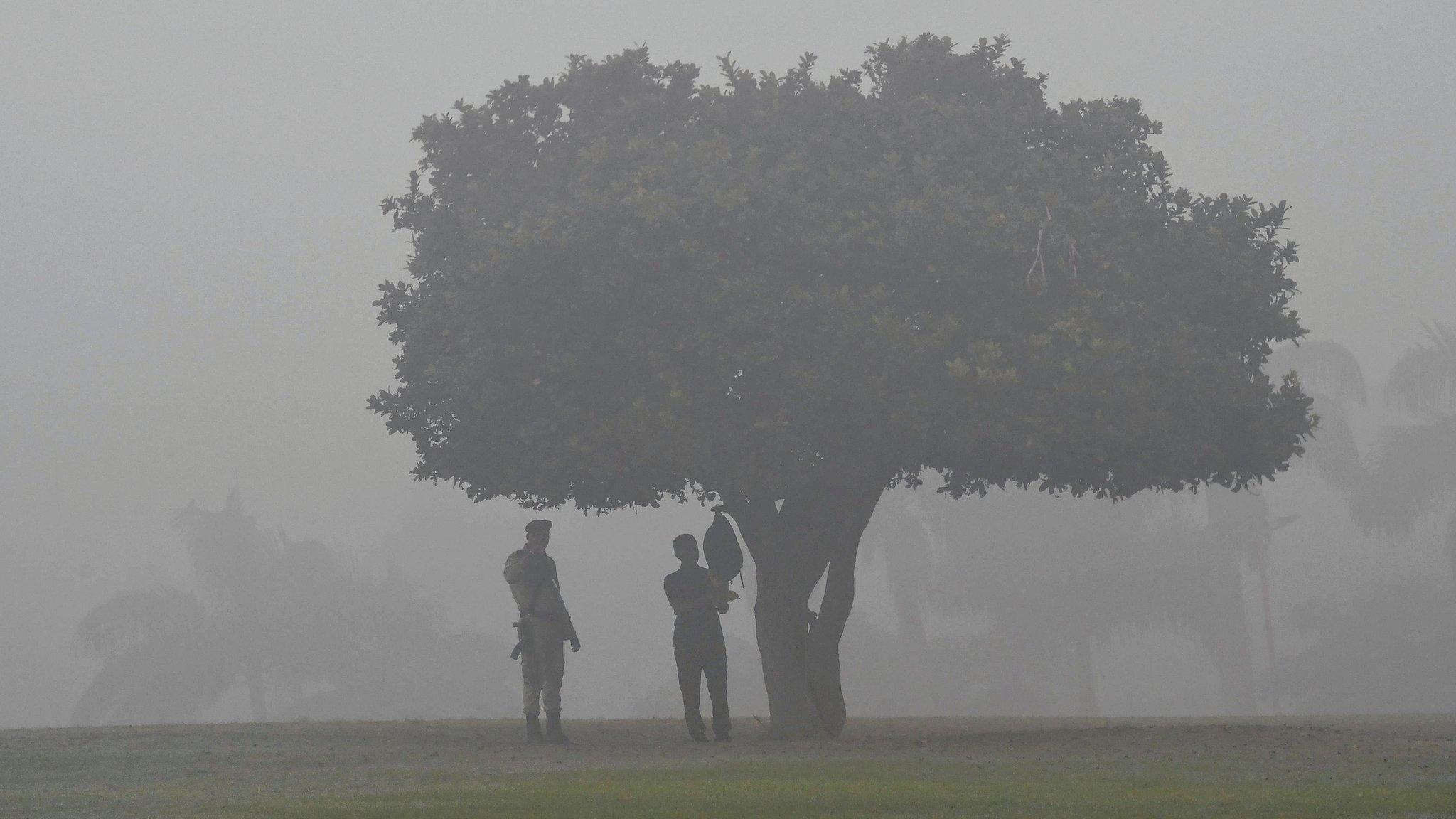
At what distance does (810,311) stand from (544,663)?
17.4ft

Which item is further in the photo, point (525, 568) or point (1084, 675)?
point (1084, 675)

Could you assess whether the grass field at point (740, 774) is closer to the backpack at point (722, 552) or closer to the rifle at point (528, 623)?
the rifle at point (528, 623)

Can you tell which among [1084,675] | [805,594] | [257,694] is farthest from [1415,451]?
[257,694]

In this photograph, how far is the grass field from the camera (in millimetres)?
9594

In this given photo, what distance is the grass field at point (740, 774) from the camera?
31.5 ft

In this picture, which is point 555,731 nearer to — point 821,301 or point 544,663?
point 544,663

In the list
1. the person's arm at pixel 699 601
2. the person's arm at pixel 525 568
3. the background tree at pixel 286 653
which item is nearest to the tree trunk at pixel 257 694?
the background tree at pixel 286 653

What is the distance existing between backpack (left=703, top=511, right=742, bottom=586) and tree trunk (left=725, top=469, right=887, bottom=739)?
849 mm

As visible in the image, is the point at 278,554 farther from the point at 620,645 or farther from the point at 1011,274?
the point at 1011,274

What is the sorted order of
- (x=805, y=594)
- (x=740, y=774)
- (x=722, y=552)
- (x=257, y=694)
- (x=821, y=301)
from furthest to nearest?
1. (x=257, y=694)
2. (x=805, y=594)
3. (x=722, y=552)
4. (x=821, y=301)
5. (x=740, y=774)

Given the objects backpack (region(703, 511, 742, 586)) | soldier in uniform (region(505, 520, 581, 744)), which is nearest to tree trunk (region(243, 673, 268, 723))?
soldier in uniform (region(505, 520, 581, 744))

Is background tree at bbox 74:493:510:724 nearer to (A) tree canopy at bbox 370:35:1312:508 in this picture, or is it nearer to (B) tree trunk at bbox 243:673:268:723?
(B) tree trunk at bbox 243:673:268:723

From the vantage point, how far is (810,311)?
53.4 ft

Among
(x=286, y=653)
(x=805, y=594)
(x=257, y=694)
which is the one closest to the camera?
(x=805, y=594)
